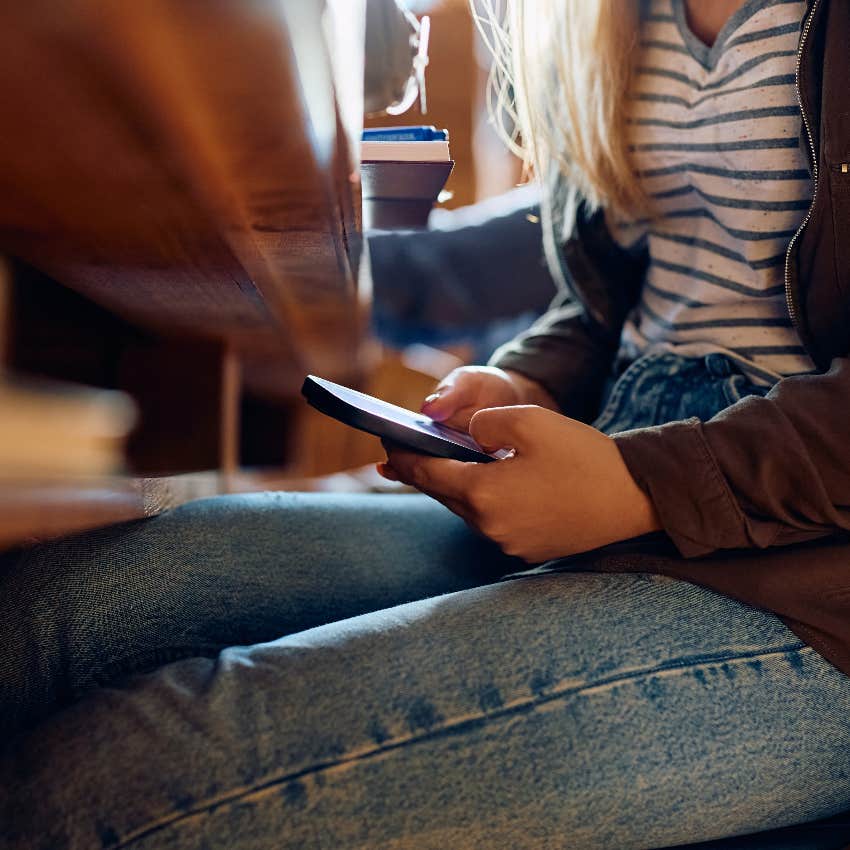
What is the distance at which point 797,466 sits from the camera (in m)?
0.47

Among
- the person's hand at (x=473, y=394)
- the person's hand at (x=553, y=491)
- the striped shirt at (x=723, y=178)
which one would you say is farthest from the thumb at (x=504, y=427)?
the striped shirt at (x=723, y=178)

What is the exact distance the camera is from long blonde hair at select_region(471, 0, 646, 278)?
2.27 ft

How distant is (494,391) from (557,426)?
0.22 meters

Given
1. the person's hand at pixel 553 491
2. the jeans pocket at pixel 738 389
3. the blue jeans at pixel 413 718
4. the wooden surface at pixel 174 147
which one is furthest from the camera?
the jeans pocket at pixel 738 389

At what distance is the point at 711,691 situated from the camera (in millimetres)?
433

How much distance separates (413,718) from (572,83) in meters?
0.57

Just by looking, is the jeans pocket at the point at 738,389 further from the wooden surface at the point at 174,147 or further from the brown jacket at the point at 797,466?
the wooden surface at the point at 174,147

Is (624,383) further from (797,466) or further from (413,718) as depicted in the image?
(413,718)

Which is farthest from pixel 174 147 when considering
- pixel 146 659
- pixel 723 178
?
pixel 723 178

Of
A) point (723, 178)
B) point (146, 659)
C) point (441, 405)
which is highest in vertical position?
point (723, 178)

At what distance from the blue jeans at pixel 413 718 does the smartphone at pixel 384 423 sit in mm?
91

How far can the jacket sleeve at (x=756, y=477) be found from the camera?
475 millimetres

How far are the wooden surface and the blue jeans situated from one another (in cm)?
20

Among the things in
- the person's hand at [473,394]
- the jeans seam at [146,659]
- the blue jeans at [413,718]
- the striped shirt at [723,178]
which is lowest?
the jeans seam at [146,659]
